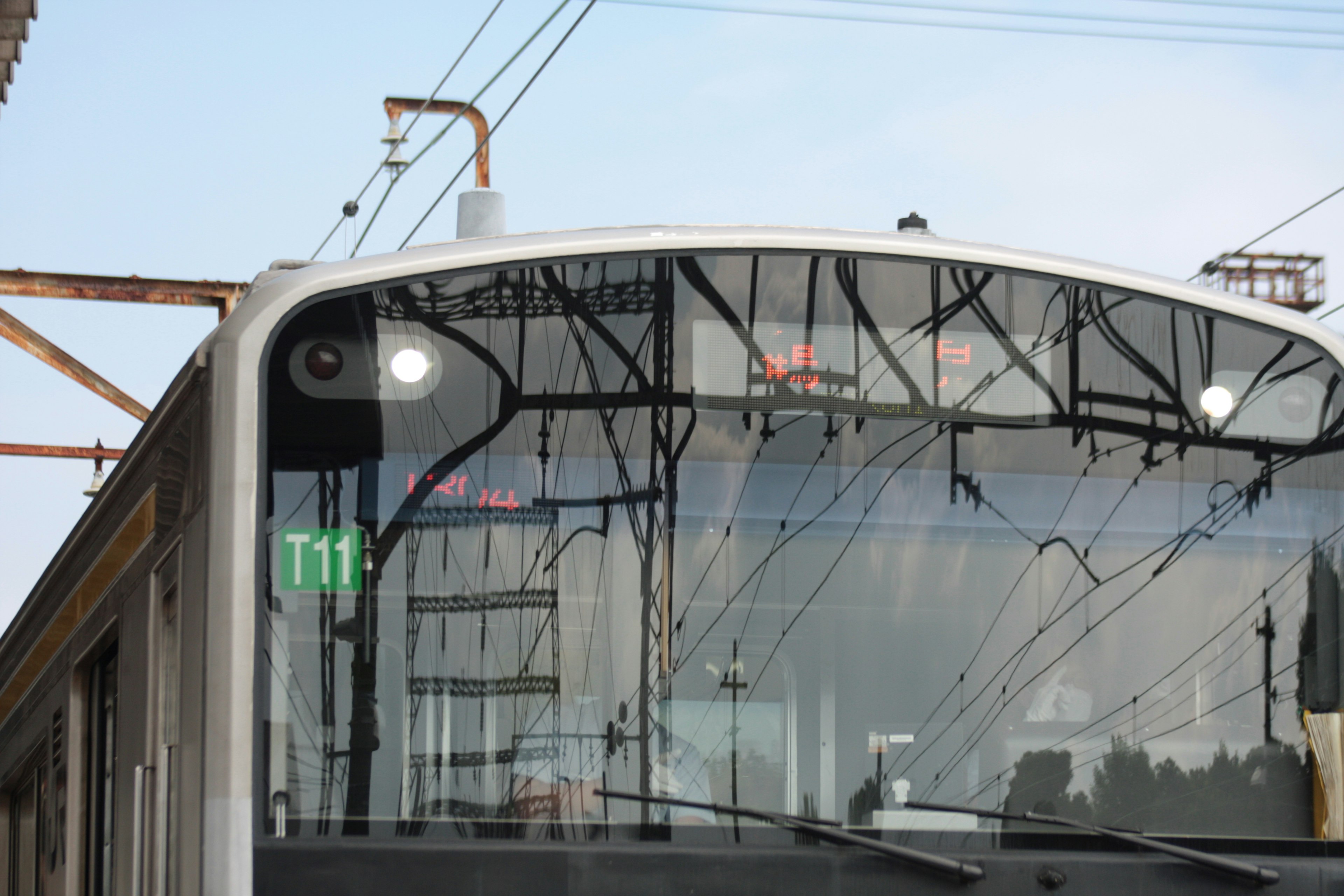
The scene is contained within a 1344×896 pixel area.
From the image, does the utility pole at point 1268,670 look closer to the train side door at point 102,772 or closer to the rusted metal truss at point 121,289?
the train side door at point 102,772

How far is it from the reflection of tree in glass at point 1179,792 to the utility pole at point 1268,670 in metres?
0.04

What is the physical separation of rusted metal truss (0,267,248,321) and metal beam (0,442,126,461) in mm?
3480

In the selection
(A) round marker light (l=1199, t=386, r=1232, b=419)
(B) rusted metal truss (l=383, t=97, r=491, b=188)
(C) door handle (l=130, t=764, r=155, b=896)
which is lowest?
(C) door handle (l=130, t=764, r=155, b=896)

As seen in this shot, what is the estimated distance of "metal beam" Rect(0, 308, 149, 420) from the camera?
45.0 ft

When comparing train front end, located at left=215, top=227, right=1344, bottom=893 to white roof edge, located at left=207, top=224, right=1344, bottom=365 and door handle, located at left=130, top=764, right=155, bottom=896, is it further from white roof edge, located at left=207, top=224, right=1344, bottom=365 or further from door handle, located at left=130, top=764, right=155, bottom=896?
door handle, located at left=130, top=764, right=155, bottom=896

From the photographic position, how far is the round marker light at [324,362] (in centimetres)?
336

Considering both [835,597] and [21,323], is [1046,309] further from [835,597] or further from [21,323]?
[21,323]

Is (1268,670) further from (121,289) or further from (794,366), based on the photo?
(121,289)

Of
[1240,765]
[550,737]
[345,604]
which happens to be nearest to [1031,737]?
[1240,765]

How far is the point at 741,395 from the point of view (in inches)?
134

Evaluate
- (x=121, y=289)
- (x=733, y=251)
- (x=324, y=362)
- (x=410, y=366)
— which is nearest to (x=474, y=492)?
(x=410, y=366)

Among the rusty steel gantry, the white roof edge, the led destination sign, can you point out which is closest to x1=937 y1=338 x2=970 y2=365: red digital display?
the led destination sign

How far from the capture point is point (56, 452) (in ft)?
55.7

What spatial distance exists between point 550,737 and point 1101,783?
121 cm
